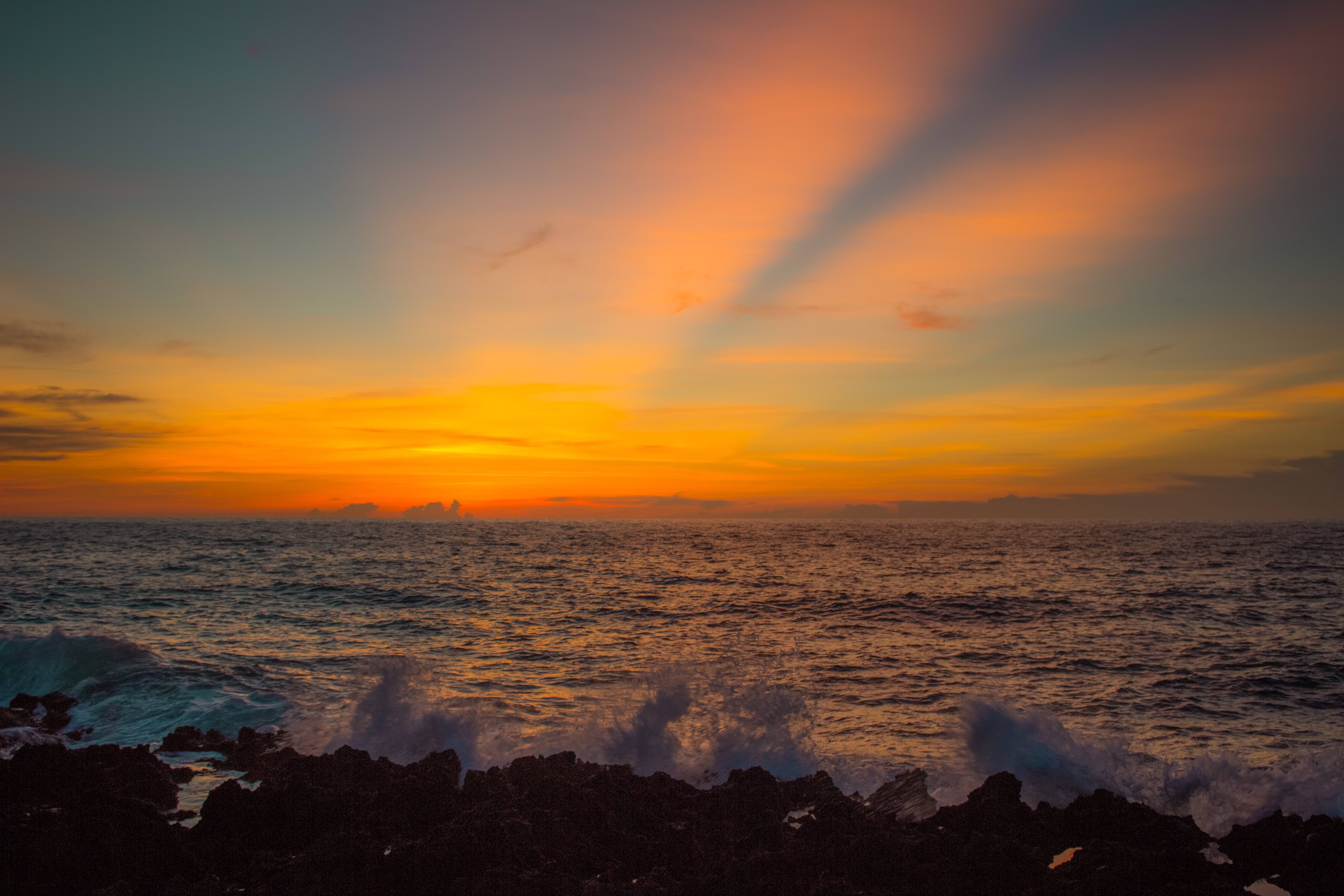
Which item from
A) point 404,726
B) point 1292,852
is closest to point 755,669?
point 404,726

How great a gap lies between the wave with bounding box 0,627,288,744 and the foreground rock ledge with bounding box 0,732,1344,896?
3.55 meters

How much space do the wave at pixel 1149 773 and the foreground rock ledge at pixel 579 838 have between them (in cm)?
120

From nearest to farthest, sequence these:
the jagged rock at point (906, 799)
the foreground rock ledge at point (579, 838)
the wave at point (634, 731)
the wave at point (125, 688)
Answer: the foreground rock ledge at point (579, 838) < the jagged rock at point (906, 799) < the wave at point (634, 731) < the wave at point (125, 688)

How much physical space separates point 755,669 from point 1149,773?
8.75 meters

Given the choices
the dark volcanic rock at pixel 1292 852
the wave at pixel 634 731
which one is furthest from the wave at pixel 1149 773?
the wave at pixel 634 731

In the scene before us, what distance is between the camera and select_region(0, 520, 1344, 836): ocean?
1222cm

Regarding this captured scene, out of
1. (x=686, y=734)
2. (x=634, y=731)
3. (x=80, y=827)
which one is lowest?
(x=686, y=734)

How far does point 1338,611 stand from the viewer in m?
27.2

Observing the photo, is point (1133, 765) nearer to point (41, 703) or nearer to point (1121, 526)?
point (41, 703)

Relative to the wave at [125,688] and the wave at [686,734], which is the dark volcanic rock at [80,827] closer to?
the wave at [686,734]

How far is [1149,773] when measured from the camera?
38.0 ft

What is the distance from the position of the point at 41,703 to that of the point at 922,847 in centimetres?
1747

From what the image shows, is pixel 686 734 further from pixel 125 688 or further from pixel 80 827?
pixel 125 688

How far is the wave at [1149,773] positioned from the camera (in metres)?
10.3
